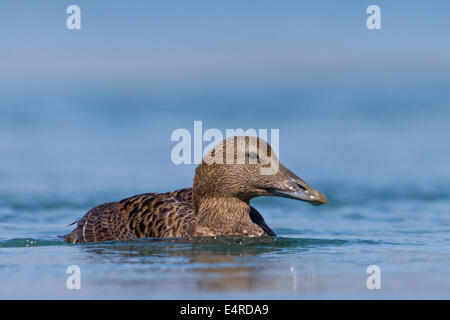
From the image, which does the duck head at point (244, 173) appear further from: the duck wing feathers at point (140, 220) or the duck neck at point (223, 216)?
the duck wing feathers at point (140, 220)

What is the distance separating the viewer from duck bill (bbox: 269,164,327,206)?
11508 mm

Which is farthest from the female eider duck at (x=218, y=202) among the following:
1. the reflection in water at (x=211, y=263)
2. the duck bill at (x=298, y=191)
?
the reflection in water at (x=211, y=263)

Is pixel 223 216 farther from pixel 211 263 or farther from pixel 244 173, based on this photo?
pixel 211 263

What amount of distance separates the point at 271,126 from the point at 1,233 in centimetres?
894

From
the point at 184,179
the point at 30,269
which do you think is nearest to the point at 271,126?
the point at 184,179

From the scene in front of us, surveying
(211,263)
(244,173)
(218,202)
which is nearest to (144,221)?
(218,202)

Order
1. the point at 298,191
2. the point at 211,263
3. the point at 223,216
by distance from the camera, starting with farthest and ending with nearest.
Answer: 1. the point at 223,216
2. the point at 298,191
3. the point at 211,263

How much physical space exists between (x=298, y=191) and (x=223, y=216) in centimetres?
90

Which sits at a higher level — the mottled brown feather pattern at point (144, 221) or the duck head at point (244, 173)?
the duck head at point (244, 173)

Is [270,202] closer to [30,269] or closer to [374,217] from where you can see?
[374,217]

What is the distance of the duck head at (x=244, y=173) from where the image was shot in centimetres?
1167

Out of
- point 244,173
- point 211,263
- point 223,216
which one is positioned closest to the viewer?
point 211,263

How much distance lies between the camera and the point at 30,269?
33.8 ft

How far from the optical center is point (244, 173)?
11.7 m
